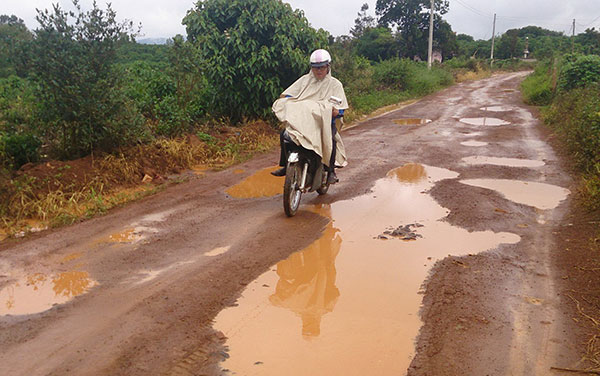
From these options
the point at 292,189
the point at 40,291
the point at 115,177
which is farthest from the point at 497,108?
the point at 40,291

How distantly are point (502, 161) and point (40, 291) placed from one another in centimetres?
766

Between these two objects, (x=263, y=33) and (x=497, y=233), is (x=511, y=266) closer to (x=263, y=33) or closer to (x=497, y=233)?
(x=497, y=233)

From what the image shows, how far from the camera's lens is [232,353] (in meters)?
3.14

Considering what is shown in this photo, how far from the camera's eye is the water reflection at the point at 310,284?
3709 millimetres

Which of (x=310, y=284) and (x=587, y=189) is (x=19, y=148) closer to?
(x=310, y=284)

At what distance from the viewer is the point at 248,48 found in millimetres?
10727

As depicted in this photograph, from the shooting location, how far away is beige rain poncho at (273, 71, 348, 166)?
581 cm

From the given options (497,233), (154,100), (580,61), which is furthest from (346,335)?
(580,61)

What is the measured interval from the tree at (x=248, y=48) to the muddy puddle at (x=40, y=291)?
6.86 meters

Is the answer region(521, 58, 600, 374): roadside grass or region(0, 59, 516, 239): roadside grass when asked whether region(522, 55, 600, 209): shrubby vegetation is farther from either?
region(0, 59, 516, 239): roadside grass

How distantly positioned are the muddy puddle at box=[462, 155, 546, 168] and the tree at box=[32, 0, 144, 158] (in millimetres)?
5888

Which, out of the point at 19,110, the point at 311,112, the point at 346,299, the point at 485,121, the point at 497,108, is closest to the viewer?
the point at 346,299

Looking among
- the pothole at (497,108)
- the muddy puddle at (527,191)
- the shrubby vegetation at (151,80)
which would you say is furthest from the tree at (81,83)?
the pothole at (497,108)

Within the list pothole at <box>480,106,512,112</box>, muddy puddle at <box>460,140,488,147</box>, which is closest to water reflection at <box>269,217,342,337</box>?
muddy puddle at <box>460,140,488,147</box>
